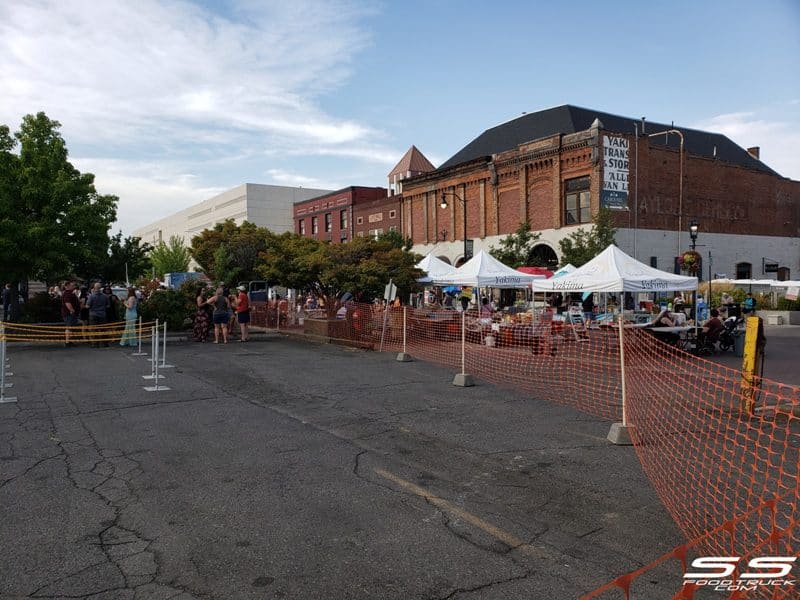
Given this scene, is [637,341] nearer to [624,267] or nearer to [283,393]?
[624,267]

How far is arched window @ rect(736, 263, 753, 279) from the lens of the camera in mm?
39672

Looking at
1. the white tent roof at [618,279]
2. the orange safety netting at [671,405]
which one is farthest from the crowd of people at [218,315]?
the white tent roof at [618,279]

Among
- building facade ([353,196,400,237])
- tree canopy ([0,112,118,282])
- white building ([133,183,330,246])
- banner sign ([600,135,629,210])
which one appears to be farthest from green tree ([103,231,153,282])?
white building ([133,183,330,246])

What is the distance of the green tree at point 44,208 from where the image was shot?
1909 cm

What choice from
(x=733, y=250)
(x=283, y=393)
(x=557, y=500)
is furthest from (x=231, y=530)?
(x=733, y=250)

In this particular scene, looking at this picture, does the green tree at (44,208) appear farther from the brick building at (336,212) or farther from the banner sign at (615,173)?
the brick building at (336,212)

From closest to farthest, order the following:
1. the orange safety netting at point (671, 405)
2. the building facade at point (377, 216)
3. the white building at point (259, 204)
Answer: the orange safety netting at point (671, 405), the building facade at point (377, 216), the white building at point (259, 204)

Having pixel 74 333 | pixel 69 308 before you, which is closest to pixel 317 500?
pixel 69 308

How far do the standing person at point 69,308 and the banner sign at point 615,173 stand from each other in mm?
25691

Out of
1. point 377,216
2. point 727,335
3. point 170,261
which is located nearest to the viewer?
point 727,335

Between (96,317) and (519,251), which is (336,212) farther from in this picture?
(96,317)

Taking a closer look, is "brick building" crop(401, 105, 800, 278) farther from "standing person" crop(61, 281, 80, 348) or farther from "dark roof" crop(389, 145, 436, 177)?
"standing person" crop(61, 281, 80, 348)

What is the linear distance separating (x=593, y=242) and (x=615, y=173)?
599cm

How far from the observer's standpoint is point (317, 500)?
5238 mm
